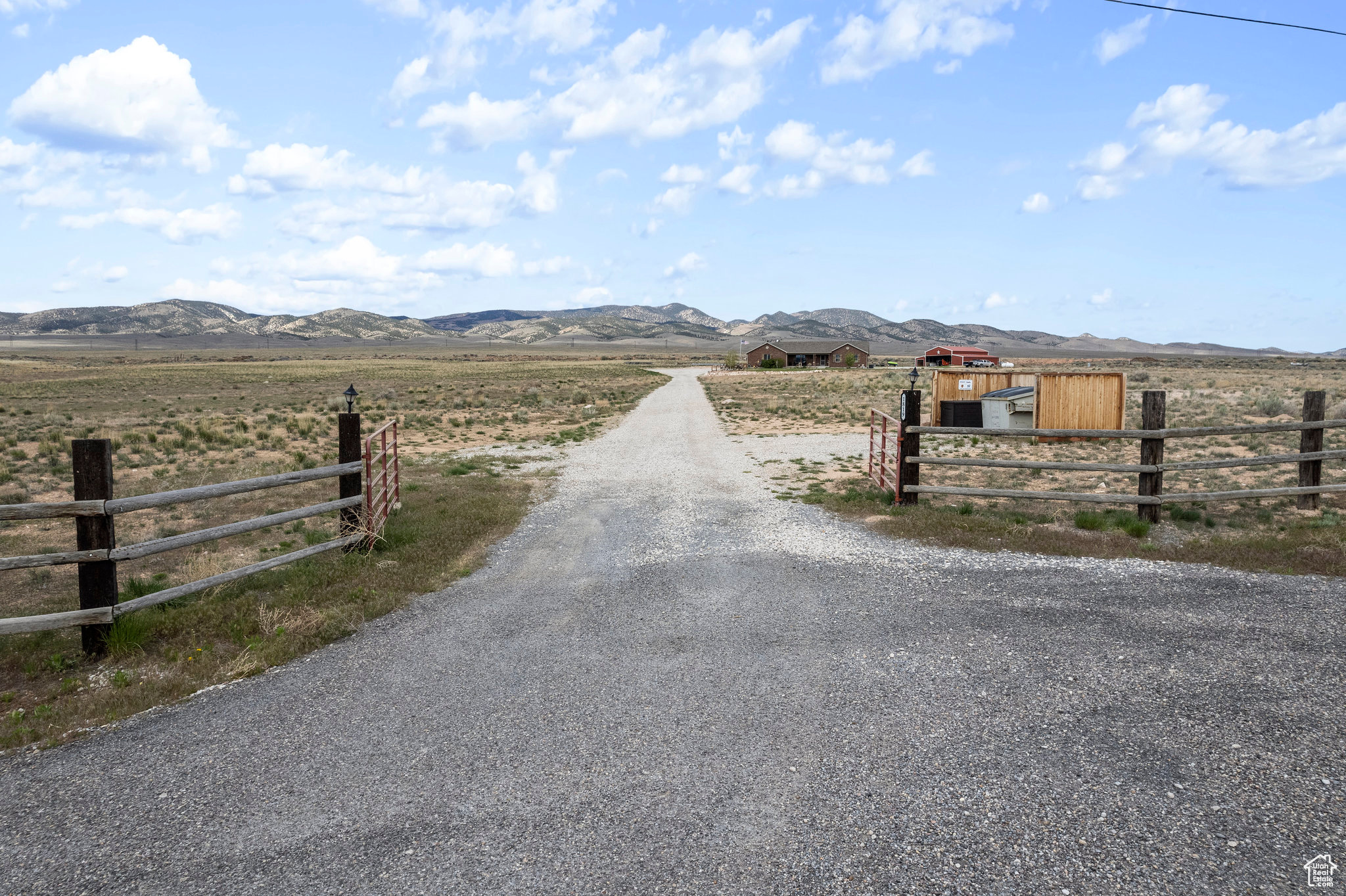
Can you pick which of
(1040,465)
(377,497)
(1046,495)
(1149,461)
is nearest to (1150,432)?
(1149,461)

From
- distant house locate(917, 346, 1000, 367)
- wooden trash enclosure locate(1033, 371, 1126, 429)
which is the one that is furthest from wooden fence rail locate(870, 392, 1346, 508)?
distant house locate(917, 346, 1000, 367)

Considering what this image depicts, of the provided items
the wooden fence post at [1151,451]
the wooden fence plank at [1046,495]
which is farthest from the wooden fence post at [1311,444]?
the wooden fence plank at [1046,495]

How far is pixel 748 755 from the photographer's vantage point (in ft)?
14.0

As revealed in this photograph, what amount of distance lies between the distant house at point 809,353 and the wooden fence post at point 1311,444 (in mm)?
A: 89416

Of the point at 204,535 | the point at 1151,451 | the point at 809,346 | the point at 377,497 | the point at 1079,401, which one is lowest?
the point at 377,497

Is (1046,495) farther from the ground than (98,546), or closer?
closer

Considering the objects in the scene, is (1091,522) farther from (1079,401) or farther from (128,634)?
(1079,401)

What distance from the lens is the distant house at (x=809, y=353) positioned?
101125mm

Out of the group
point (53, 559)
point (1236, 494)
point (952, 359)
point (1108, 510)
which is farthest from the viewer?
point (952, 359)

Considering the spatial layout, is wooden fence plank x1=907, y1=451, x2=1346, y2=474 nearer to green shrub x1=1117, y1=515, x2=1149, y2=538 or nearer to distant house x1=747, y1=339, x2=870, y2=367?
green shrub x1=1117, y1=515, x2=1149, y2=538

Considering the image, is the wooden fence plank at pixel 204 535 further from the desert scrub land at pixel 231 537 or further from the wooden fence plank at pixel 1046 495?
the wooden fence plank at pixel 1046 495

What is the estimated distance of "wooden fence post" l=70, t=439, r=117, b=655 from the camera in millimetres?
5742

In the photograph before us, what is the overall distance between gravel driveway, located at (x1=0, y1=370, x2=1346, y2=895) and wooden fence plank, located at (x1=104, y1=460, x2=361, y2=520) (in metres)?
1.72

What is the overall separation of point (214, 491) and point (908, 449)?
8.71 meters
